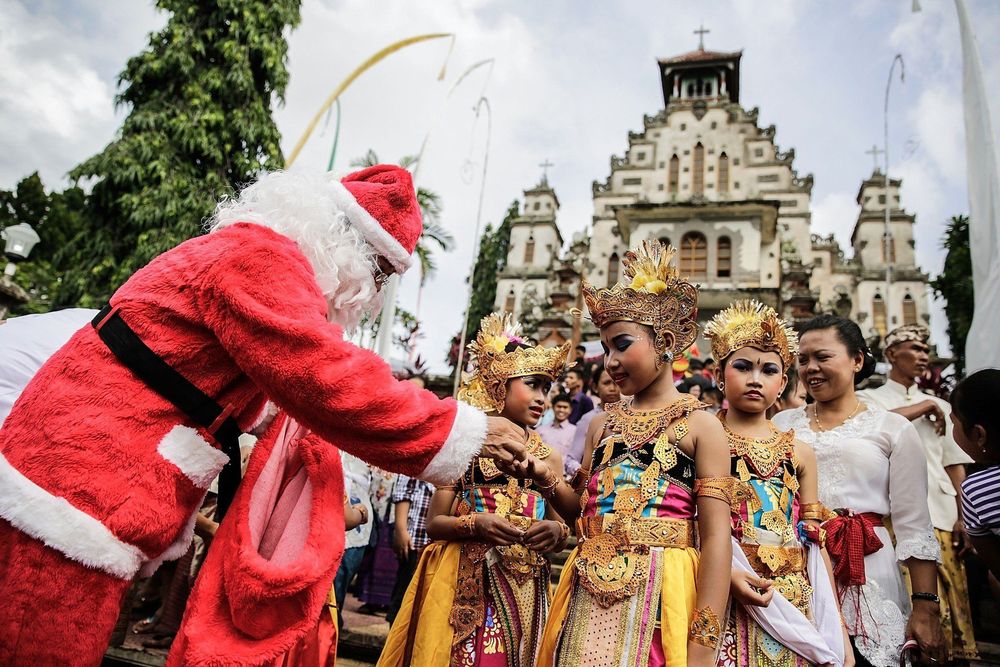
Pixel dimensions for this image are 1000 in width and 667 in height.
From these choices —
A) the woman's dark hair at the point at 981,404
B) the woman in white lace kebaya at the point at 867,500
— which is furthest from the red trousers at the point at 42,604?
the woman's dark hair at the point at 981,404

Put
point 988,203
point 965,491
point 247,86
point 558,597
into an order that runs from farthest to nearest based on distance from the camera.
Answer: point 247,86
point 988,203
point 965,491
point 558,597

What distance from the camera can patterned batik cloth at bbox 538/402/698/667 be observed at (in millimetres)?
2170

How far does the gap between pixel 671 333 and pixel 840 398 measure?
1407mm

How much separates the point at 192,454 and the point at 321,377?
47 centimetres

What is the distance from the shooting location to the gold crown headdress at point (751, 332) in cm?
296

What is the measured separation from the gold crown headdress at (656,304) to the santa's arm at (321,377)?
1108 millimetres

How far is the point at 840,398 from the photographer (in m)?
3.38

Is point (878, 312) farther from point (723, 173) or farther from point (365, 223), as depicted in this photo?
point (365, 223)

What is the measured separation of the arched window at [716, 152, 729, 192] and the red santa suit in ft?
89.7

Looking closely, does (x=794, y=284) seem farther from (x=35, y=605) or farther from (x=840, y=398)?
(x=35, y=605)

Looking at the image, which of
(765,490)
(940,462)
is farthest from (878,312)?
(765,490)

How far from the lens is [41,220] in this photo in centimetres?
2858

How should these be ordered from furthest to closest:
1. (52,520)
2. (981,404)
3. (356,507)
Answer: (356,507), (981,404), (52,520)

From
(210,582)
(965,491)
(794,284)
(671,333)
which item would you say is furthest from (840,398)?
(794,284)
